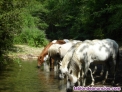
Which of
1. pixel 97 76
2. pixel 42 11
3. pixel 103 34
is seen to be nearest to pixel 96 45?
pixel 97 76

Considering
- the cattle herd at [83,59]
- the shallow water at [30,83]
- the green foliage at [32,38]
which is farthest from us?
the green foliage at [32,38]

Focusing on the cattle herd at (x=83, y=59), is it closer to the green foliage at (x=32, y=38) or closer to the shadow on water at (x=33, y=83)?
the shadow on water at (x=33, y=83)

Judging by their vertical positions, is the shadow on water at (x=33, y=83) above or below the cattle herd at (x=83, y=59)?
below

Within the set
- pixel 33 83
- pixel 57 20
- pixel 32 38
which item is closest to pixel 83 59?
pixel 33 83

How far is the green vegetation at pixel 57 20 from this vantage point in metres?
13.1

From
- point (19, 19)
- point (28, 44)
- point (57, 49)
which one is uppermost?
point (19, 19)

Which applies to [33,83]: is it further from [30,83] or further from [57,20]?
[57,20]

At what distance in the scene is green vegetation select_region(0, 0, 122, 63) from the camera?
42.9 ft

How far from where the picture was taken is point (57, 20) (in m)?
51.0

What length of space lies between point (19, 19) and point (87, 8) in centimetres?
1975

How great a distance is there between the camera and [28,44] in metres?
33.7

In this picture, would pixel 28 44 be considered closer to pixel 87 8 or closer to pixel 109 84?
pixel 87 8

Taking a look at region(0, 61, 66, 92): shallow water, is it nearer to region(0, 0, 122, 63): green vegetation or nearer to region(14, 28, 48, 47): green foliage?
region(0, 0, 122, 63): green vegetation

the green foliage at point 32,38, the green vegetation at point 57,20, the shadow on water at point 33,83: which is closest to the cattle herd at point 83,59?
the shadow on water at point 33,83
